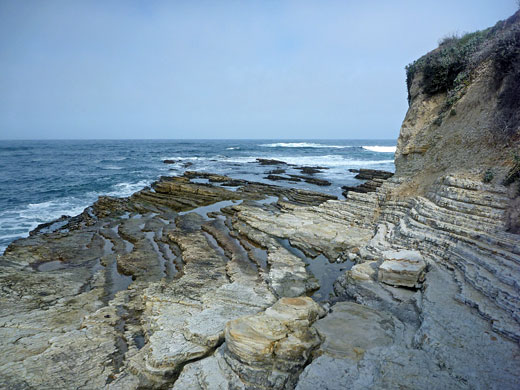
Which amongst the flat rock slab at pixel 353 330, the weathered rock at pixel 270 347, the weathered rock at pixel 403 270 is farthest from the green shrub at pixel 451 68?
the weathered rock at pixel 270 347

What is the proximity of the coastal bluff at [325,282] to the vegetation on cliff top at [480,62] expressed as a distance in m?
0.07

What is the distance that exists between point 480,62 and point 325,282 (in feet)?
42.4

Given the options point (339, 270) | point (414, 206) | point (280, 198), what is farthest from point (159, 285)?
point (280, 198)

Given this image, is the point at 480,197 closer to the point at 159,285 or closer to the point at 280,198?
the point at 159,285

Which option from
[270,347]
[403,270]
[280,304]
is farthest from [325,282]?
[270,347]

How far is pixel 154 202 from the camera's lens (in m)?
21.9

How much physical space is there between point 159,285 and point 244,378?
205 inches

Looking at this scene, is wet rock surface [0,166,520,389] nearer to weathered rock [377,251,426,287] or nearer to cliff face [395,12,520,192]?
weathered rock [377,251,426,287]

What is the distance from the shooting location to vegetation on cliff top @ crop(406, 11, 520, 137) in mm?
11000

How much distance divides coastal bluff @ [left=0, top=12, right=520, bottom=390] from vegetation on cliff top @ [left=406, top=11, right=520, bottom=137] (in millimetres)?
74

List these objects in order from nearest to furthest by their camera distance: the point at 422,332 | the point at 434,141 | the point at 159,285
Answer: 1. the point at 422,332
2. the point at 159,285
3. the point at 434,141

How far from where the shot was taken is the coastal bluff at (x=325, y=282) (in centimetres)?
537

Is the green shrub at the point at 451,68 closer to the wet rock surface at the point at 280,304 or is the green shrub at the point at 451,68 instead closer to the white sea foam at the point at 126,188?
the wet rock surface at the point at 280,304

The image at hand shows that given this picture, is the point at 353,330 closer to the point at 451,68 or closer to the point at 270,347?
the point at 270,347
